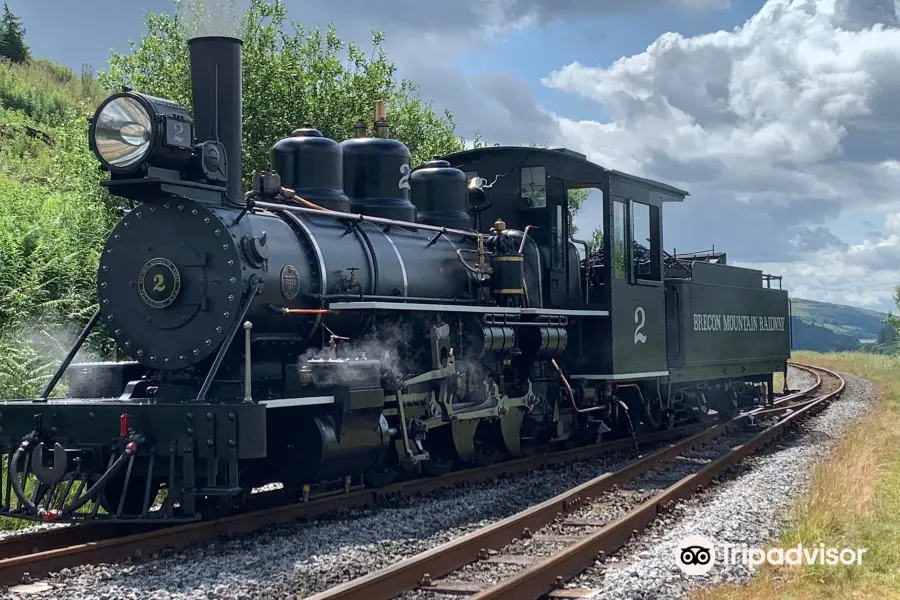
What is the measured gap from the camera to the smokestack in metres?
8.02

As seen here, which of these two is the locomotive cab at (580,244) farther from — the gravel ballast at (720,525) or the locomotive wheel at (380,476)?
the locomotive wheel at (380,476)

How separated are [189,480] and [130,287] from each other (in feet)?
6.61

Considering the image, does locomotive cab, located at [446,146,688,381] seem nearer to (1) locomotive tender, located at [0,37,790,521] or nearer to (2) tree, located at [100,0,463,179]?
(1) locomotive tender, located at [0,37,790,521]

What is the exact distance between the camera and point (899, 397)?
75.5ft

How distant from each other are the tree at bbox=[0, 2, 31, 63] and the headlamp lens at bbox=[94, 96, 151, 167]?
1964 inches

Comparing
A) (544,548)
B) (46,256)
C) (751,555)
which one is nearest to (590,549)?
(544,548)

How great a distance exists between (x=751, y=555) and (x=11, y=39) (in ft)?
179

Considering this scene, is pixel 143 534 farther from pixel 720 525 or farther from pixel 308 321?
pixel 720 525

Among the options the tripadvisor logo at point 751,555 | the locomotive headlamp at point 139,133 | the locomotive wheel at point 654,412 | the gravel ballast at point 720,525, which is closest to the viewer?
the gravel ballast at point 720,525

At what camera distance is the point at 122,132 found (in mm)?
7500

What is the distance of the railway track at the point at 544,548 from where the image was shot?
18.1 feet

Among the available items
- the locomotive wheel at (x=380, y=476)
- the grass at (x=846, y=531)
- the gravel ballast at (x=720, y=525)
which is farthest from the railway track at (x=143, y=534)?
the grass at (x=846, y=531)

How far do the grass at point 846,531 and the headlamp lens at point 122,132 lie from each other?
516 cm

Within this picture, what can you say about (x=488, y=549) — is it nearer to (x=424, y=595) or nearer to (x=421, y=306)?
(x=424, y=595)
